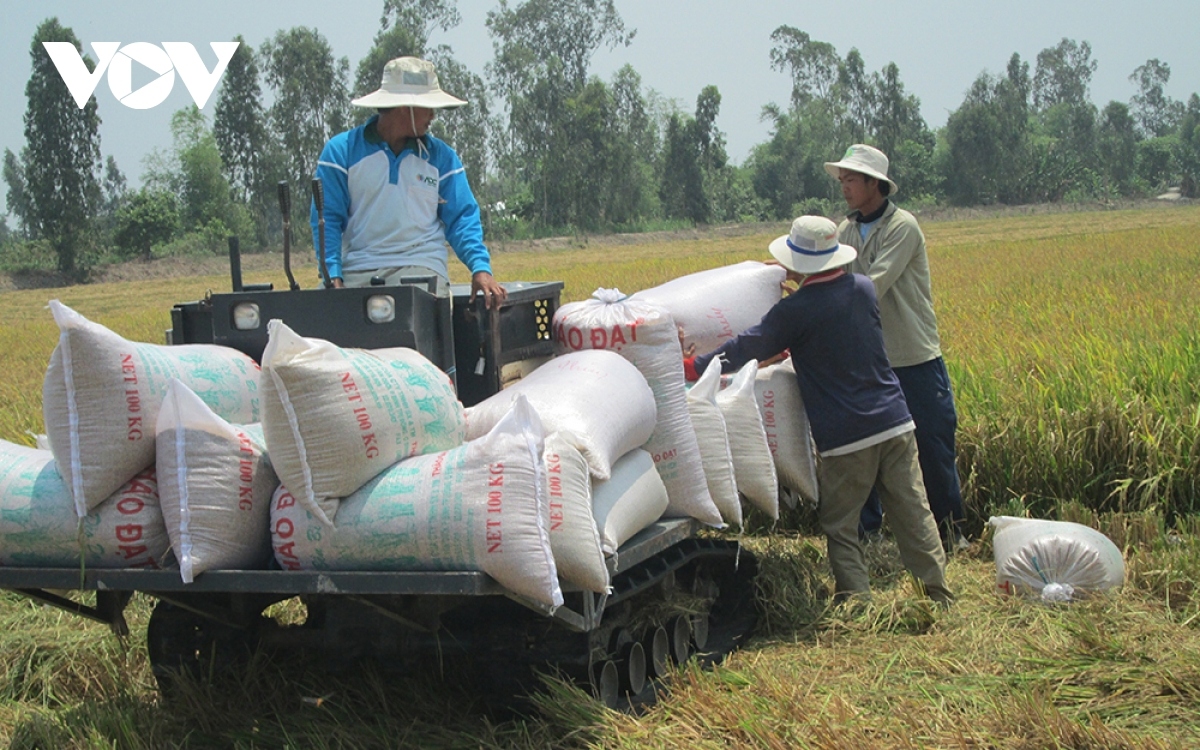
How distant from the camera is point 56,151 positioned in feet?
152

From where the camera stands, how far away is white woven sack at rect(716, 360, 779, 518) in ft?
16.3

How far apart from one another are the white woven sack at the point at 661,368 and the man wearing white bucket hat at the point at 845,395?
625mm

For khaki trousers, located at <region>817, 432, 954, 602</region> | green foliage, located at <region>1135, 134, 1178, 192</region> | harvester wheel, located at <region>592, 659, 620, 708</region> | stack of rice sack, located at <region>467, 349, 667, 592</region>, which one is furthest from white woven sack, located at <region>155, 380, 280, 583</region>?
green foliage, located at <region>1135, 134, 1178, 192</region>

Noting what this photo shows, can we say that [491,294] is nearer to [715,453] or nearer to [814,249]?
[715,453]

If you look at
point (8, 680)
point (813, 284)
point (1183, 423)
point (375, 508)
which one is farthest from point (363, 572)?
point (1183, 423)

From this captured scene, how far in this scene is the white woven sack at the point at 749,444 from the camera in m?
4.96

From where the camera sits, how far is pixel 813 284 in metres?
5.18

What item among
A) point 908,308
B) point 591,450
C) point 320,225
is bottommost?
point 591,450

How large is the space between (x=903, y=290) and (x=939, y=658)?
2279 millimetres

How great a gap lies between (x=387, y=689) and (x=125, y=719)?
2.70 feet

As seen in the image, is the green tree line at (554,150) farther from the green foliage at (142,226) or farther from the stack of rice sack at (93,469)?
the stack of rice sack at (93,469)

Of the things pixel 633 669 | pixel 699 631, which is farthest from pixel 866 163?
pixel 633 669

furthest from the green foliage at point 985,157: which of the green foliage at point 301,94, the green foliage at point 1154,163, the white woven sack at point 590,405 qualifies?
the white woven sack at point 590,405

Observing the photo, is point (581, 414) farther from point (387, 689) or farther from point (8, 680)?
point (8, 680)
